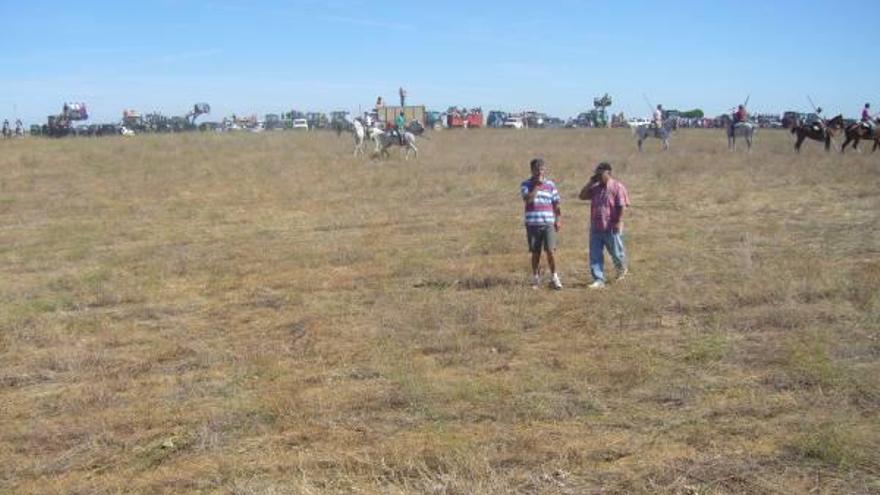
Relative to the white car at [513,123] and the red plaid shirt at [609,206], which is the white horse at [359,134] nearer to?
the red plaid shirt at [609,206]

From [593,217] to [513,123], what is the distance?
71878mm

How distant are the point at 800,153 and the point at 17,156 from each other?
31.1 m

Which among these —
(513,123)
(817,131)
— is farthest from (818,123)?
(513,123)

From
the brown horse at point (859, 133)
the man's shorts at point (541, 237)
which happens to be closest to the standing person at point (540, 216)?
the man's shorts at point (541, 237)

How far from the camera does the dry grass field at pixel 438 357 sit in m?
5.41

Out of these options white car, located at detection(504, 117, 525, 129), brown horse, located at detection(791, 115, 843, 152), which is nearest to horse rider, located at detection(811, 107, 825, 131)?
brown horse, located at detection(791, 115, 843, 152)

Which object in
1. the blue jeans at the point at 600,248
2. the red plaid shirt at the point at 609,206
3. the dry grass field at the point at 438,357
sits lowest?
the dry grass field at the point at 438,357

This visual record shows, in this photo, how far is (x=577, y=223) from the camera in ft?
52.6

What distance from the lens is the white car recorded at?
79.1 m

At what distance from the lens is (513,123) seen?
81.6m

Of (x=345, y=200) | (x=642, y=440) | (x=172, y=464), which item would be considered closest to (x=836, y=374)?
(x=642, y=440)

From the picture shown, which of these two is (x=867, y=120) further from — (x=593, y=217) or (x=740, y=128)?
(x=593, y=217)

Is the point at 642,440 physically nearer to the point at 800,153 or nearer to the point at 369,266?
the point at 369,266

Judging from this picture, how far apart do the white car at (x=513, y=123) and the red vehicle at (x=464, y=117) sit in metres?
2.65
